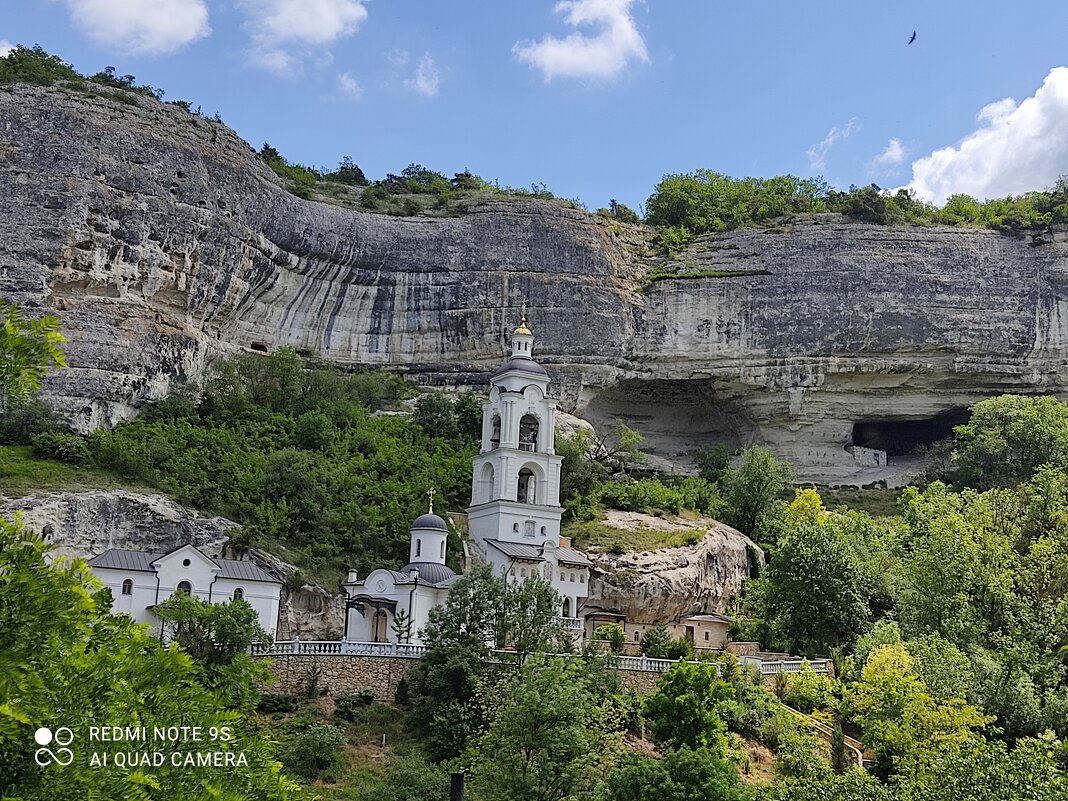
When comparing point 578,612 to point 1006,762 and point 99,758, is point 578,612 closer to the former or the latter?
point 1006,762

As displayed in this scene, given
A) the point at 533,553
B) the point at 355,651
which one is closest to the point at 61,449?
the point at 355,651

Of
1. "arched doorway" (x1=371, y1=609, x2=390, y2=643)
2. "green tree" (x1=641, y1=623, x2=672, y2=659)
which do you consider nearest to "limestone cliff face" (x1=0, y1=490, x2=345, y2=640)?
"arched doorway" (x1=371, y1=609, x2=390, y2=643)

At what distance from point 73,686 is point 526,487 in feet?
109

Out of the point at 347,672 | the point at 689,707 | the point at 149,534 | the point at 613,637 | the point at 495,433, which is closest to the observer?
the point at 689,707

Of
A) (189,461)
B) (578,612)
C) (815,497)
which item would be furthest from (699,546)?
(189,461)

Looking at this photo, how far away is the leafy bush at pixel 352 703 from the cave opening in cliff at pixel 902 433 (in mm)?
39103

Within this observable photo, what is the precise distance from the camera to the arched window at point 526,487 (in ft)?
139

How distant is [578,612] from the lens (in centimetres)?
4016

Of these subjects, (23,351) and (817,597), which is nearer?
(23,351)

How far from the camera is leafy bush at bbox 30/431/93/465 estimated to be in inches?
1651

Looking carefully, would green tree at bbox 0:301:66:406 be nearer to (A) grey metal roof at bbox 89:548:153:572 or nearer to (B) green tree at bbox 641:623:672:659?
(A) grey metal roof at bbox 89:548:153:572

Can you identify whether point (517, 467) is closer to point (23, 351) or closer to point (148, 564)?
point (148, 564)

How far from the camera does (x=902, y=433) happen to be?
218ft

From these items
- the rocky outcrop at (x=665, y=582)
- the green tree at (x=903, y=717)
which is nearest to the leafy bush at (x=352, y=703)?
the rocky outcrop at (x=665, y=582)
